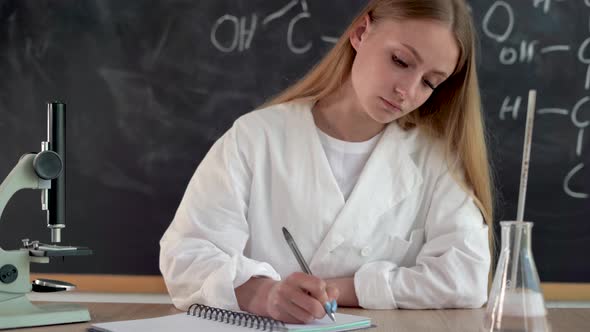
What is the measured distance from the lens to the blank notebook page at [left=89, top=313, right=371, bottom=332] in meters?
1.03

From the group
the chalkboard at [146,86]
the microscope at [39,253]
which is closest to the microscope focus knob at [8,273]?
the microscope at [39,253]

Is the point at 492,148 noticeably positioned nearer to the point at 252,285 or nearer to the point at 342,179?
the point at 342,179

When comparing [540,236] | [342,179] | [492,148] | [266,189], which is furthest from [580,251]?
[266,189]

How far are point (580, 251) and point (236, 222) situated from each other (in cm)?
143

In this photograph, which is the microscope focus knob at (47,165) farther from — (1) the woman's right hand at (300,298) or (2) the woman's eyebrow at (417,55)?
(2) the woman's eyebrow at (417,55)

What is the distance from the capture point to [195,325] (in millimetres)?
1055

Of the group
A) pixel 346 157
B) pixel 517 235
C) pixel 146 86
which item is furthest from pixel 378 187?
pixel 146 86

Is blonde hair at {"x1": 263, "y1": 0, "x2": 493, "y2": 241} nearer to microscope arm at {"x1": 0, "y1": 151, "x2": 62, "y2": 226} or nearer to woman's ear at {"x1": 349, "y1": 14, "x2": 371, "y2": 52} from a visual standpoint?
woman's ear at {"x1": 349, "y1": 14, "x2": 371, "y2": 52}

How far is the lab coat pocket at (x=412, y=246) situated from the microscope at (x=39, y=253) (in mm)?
740

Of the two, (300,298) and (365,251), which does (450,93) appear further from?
(300,298)

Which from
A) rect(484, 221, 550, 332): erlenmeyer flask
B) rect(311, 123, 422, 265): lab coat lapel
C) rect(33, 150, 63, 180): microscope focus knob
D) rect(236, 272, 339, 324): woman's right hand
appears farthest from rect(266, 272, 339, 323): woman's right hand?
rect(311, 123, 422, 265): lab coat lapel

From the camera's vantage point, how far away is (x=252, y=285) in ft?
4.17

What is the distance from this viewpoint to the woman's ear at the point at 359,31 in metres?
1.66

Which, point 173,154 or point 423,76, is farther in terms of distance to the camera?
point 173,154
